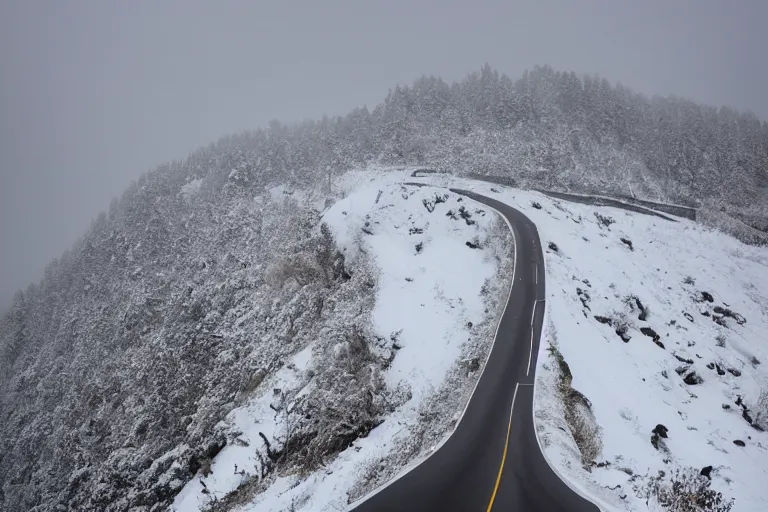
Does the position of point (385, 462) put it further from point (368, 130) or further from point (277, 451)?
point (368, 130)

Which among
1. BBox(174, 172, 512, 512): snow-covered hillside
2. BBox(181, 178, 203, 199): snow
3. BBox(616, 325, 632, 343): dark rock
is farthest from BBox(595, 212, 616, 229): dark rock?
BBox(181, 178, 203, 199): snow

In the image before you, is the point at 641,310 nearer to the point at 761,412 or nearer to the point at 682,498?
the point at 761,412

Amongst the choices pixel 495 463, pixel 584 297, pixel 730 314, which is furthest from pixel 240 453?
pixel 730 314

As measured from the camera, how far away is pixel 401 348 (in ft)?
71.8

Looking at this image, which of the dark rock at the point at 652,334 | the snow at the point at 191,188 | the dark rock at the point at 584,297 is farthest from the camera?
the snow at the point at 191,188

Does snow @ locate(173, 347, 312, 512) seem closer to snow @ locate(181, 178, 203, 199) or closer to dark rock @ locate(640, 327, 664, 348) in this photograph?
dark rock @ locate(640, 327, 664, 348)

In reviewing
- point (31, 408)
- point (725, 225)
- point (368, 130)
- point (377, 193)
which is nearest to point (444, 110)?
point (368, 130)

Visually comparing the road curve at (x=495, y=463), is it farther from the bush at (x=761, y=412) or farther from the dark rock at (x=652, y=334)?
the bush at (x=761, y=412)

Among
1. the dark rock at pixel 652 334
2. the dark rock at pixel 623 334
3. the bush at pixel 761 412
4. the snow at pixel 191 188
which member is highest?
the snow at pixel 191 188

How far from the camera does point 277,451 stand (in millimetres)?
17828

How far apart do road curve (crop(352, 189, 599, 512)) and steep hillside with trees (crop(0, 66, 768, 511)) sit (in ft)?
34.5

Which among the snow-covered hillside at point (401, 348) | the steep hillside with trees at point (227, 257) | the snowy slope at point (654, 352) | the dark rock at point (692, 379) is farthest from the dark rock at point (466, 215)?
the dark rock at point (692, 379)

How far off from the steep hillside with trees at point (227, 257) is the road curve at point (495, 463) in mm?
10514

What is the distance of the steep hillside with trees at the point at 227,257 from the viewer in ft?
88.6
